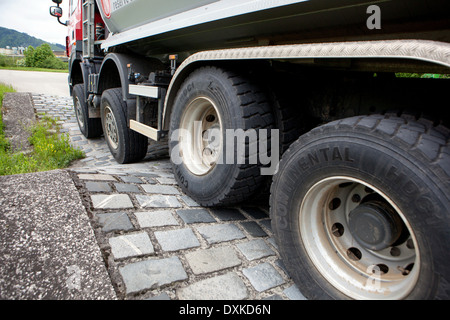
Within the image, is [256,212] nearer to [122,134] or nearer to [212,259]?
[212,259]

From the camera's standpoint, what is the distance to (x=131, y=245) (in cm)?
177

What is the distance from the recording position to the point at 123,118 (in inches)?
155

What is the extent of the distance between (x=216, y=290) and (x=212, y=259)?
0.25 m

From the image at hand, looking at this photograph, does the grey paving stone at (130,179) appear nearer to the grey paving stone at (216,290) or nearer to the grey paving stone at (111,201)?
the grey paving stone at (111,201)

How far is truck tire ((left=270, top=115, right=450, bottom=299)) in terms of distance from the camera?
1.07 metres

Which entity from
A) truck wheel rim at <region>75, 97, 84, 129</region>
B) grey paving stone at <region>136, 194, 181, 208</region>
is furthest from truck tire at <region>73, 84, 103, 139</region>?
grey paving stone at <region>136, 194, 181, 208</region>

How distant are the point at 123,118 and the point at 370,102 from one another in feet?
10.3

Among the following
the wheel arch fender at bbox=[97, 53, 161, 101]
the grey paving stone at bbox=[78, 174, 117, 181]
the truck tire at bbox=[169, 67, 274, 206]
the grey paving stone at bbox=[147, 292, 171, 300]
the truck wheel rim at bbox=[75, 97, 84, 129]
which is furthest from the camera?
the truck wheel rim at bbox=[75, 97, 84, 129]

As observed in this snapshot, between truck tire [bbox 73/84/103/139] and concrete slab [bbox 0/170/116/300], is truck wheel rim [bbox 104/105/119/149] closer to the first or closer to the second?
truck tire [bbox 73/84/103/139]

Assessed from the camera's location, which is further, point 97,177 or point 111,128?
point 111,128

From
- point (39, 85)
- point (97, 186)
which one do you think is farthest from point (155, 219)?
point (39, 85)

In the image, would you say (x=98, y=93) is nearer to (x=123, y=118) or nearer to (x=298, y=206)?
(x=123, y=118)

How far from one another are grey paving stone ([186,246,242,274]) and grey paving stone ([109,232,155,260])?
260 millimetres

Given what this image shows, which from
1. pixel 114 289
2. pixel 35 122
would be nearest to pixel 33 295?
pixel 114 289
